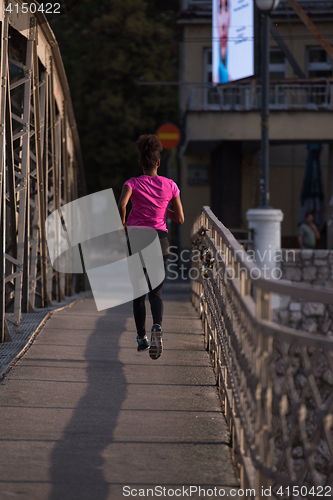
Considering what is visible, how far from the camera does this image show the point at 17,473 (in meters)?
3.40

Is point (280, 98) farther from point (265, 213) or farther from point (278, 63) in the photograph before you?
point (265, 213)

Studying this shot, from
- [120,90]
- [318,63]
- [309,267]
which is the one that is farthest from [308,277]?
[120,90]

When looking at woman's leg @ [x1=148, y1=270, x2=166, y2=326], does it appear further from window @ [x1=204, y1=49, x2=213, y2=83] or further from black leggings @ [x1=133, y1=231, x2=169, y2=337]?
window @ [x1=204, y1=49, x2=213, y2=83]

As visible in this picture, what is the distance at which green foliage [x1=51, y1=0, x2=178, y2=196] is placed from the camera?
27.5 metres

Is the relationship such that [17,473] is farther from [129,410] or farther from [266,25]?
[266,25]

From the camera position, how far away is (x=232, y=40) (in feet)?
66.8

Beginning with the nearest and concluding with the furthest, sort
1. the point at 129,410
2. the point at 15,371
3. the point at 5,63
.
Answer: the point at 129,410, the point at 15,371, the point at 5,63

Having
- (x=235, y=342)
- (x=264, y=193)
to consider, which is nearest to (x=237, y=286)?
(x=235, y=342)

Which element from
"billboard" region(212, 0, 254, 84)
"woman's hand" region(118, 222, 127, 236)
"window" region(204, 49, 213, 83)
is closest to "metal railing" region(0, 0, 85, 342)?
"woman's hand" region(118, 222, 127, 236)

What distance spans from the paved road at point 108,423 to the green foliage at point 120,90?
2162 cm

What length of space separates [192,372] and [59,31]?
2698 cm

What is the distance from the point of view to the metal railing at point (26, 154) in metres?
6.41

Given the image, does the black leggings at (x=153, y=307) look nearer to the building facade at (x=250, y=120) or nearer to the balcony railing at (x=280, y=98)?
the building facade at (x=250, y=120)

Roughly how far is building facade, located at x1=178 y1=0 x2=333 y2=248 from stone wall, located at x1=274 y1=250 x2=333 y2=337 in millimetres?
4303
